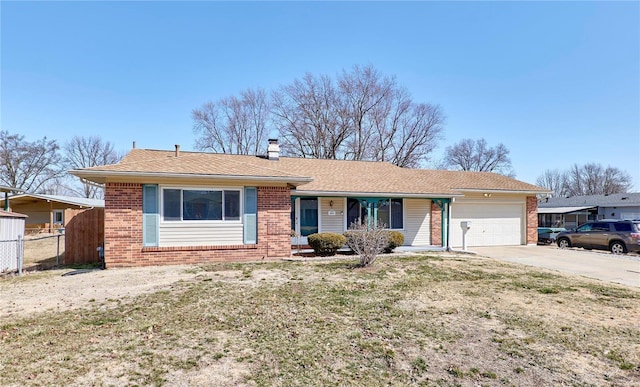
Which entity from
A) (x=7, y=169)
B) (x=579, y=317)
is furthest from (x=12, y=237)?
(x=7, y=169)

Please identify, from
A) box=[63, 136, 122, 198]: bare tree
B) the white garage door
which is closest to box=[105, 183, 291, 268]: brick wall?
the white garage door

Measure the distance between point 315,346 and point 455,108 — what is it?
975 inches

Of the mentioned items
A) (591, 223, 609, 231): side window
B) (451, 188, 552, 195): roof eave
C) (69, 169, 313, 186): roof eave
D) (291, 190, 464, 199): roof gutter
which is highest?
(69, 169, 313, 186): roof eave

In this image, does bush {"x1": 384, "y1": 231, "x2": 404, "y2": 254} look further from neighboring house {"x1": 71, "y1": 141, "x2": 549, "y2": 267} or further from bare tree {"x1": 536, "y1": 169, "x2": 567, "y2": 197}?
bare tree {"x1": 536, "y1": 169, "x2": 567, "y2": 197}

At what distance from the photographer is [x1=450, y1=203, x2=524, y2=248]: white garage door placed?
16109mm

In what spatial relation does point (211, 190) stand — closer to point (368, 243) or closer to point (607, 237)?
point (368, 243)

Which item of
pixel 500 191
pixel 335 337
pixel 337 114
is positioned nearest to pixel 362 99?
pixel 337 114

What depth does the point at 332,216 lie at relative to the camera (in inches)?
537

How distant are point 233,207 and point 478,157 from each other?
4805 centimetres

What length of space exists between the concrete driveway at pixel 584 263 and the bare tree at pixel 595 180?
49.8m

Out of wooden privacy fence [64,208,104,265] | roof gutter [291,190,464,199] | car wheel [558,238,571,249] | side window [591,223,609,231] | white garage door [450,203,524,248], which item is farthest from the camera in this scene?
car wheel [558,238,571,249]

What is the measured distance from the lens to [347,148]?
102 feet

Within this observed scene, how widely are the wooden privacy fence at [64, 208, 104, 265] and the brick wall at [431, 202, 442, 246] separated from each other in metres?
12.7

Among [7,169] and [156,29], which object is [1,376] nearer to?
[156,29]
